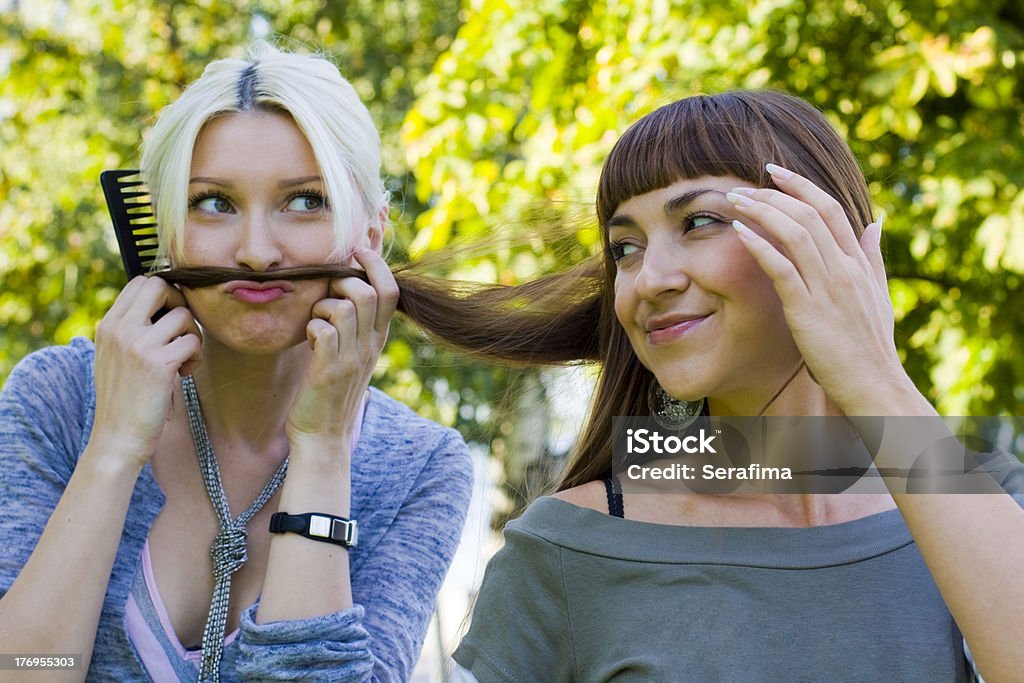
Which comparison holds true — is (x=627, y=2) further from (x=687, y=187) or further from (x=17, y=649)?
(x=17, y=649)

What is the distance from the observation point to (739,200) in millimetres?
1661

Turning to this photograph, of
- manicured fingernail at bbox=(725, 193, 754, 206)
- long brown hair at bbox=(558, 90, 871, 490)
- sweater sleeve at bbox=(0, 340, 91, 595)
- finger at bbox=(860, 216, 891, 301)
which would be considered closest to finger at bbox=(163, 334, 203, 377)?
sweater sleeve at bbox=(0, 340, 91, 595)

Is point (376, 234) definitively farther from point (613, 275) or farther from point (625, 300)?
point (625, 300)

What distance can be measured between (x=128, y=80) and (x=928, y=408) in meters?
6.48

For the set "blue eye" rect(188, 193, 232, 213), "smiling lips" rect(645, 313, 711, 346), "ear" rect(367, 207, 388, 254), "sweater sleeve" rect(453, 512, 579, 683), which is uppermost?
"ear" rect(367, 207, 388, 254)

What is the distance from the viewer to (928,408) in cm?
157

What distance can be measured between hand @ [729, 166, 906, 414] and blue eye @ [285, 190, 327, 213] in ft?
2.88

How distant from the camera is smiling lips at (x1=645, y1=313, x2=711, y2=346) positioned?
174 centimetres

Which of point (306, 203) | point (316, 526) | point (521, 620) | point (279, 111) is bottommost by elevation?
point (521, 620)

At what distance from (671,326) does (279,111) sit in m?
0.93

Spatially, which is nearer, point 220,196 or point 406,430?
point 220,196

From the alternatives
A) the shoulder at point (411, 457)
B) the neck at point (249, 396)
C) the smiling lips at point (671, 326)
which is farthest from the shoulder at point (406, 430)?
the smiling lips at point (671, 326)

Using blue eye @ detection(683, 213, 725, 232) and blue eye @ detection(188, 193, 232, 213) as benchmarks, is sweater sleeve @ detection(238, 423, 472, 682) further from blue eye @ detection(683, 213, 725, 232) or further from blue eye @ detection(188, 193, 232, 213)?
blue eye @ detection(683, 213, 725, 232)

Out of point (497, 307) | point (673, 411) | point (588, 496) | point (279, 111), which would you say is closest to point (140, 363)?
point (279, 111)
